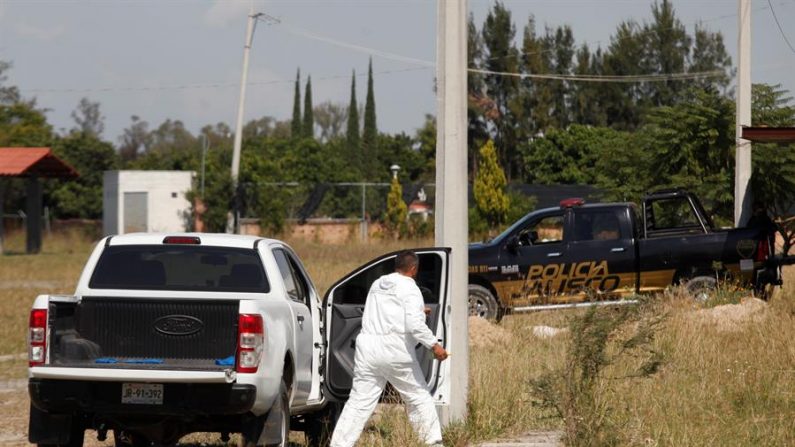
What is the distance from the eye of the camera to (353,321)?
37.6 ft

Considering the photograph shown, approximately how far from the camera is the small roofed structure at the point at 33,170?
4906 centimetres

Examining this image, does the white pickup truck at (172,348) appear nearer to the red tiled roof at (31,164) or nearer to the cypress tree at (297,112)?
the red tiled roof at (31,164)

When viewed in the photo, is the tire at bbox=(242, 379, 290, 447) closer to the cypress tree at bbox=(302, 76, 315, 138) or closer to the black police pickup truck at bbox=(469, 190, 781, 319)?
the black police pickup truck at bbox=(469, 190, 781, 319)

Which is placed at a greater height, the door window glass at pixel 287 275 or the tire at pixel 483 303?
the door window glass at pixel 287 275

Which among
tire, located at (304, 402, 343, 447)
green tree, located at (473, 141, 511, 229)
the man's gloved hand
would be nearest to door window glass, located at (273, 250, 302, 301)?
tire, located at (304, 402, 343, 447)

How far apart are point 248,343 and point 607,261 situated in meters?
12.5

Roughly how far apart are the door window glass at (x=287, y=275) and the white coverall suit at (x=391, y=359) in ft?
3.24

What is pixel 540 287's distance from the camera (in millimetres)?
21328

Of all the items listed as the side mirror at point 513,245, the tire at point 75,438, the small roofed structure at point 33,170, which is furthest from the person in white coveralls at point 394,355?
the small roofed structure at point 33,170

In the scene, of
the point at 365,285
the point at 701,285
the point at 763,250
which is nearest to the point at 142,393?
the point at 365,285

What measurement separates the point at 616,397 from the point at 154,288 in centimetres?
437

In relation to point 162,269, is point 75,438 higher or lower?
lower

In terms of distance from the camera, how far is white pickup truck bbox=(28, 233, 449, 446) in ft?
31.4

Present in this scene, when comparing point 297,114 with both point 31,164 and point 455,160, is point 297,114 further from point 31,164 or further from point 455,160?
point 455,160
